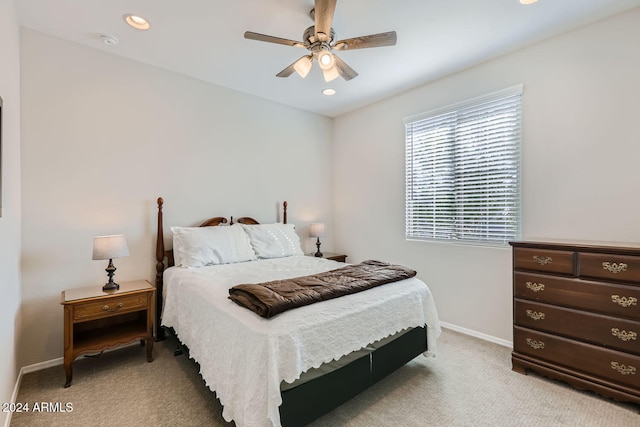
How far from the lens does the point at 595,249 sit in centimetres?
203

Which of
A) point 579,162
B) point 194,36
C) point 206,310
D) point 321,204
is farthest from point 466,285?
point 194,36

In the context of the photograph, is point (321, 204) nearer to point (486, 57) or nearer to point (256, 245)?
point (256, 245)

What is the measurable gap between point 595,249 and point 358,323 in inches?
68.7

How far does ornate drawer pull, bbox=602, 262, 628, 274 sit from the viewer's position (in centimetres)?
193

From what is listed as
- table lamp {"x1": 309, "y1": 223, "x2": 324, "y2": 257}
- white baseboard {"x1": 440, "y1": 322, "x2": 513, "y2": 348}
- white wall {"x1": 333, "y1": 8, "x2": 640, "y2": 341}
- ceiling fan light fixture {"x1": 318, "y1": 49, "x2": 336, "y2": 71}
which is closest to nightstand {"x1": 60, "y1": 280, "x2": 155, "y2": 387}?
table lamp {"x1": 309, "y1": 223, "x2": 324, "y2": 257}

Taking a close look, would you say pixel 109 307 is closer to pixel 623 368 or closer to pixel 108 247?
pixel 108 247

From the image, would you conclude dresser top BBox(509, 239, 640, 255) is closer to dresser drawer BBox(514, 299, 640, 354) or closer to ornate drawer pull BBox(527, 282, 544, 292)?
ornate drawer pull BBox(527, 282, 544, 292)

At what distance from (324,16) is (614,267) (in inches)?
101

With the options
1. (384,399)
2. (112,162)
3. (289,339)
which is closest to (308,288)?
(289,339)

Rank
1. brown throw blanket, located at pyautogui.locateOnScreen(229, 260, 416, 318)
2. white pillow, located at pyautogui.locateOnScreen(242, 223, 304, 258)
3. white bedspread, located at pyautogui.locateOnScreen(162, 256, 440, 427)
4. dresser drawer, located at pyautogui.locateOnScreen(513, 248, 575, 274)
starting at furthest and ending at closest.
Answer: white pillow, located at pyautogui.locateOnScreen(242, 223, 304, 258)
dresser drawer, located at pyautogui.locateOnScreen(513, 248, 575, 274)
brown throw blanket, located at pyautogui.locateOnScreen(229, 260, 416, 318)
white bedspread, located at pyautogui.locateOnScreen(162, 256, 440, 427)

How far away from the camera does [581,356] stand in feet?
6.87

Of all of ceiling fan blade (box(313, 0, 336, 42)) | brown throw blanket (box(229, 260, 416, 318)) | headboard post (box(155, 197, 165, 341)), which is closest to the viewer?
brown throw blanket (box(229, 260, 416, 318))

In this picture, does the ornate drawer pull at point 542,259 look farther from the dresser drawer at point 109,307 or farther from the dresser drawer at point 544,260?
the dresser drawer at point 109,307

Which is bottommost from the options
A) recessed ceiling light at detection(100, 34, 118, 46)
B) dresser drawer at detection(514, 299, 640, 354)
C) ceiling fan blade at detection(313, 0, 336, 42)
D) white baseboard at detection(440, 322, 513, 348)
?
white baseboard at detection(440, 322, 513, 348)
